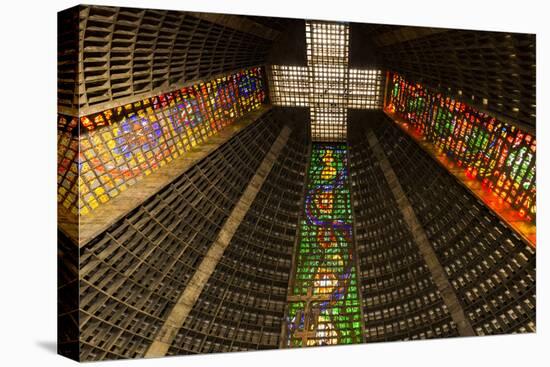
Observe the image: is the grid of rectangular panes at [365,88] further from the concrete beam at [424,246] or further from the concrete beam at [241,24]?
the concrete beam at [241,24]

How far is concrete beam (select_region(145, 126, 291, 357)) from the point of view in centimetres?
2095

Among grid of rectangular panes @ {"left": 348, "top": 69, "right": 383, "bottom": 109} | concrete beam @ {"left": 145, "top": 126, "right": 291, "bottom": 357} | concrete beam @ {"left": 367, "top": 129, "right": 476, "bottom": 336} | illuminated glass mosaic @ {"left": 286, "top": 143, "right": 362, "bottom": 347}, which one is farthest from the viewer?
concrete beam @ {"left": 367, "top": 129, "right": 476, "bottom": 336}

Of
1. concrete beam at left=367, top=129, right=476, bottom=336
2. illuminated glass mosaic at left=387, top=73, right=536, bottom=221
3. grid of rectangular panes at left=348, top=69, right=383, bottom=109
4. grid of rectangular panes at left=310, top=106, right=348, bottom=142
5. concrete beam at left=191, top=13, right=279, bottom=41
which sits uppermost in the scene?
concrete beam at left=191, top=13, right=279, bottom=41

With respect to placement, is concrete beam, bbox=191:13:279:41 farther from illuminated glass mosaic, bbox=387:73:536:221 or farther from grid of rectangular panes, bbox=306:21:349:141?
illuminated glass mosaic, bbox=387:73:536:221

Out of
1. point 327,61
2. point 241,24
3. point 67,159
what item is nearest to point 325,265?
point 327,61

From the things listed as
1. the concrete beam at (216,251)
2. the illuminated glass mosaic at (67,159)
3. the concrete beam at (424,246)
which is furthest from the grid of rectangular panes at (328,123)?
the illuminated glass mosaic at (67,159)

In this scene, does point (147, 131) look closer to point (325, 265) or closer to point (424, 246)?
point (325, 265)

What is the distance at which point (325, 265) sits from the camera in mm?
21859

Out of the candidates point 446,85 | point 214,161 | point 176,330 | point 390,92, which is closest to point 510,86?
point 446,85

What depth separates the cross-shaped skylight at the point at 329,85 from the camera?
71.4 ft

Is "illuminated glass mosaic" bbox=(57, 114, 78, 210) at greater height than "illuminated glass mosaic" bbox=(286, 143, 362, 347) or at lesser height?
greater

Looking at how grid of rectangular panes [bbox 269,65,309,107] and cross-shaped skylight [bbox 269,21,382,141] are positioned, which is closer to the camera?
cross-shaped skylight [bbox 269,21,382,141]

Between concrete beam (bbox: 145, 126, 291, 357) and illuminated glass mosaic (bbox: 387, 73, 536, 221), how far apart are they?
4361 millimetres

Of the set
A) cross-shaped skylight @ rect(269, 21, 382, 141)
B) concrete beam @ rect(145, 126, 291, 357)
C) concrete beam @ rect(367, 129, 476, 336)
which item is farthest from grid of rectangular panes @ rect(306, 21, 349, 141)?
concrete beam @ rect(367, 129, 476, 336)
